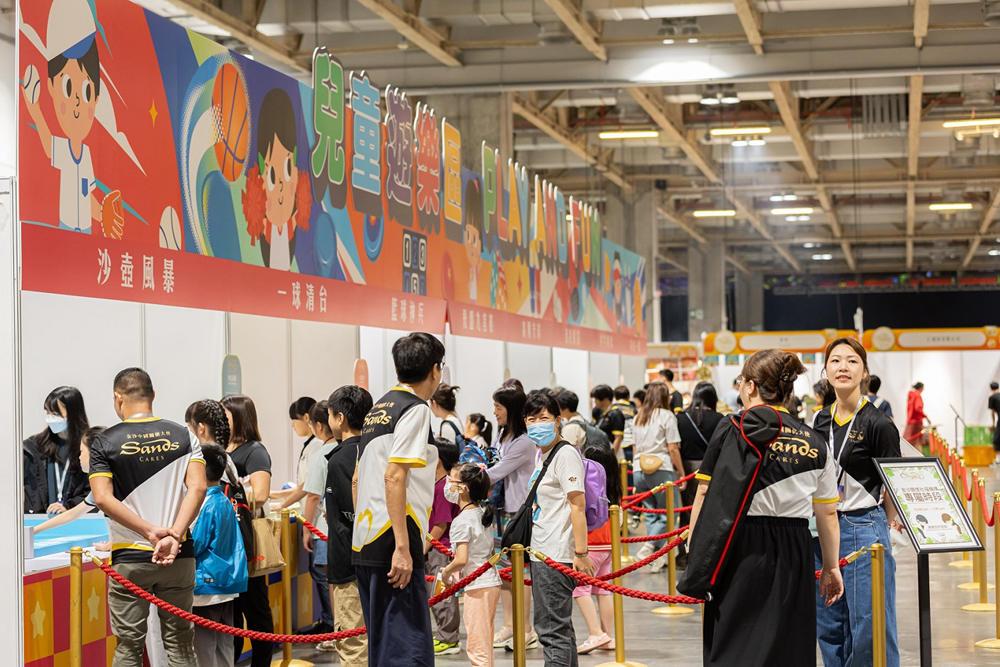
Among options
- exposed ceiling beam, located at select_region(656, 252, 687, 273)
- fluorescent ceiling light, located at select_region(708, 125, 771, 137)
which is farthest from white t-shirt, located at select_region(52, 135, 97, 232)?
exposed ceiling beam, located at select_region(656, 252, 687, 273)

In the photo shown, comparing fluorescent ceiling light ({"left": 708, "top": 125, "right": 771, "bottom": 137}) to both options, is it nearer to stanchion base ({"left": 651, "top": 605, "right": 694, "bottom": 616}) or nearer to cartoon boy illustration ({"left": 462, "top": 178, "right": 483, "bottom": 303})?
cartoon boy illustration ({"left": 462, "top": 178, "right": 483, "bottom": 303})

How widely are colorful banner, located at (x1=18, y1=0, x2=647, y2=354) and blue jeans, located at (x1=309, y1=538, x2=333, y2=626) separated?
132 centimetres

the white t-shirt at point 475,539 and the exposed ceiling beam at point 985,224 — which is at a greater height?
the exposed ceiling beam at point 985,224

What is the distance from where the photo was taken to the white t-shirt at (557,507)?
535 centimetres

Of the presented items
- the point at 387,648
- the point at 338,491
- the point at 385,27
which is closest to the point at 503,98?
the point at 385,27

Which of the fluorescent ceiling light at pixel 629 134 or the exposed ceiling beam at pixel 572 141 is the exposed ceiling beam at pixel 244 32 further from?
the fluorescent ceiling light at pixel 629 134

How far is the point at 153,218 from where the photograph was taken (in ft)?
19.3

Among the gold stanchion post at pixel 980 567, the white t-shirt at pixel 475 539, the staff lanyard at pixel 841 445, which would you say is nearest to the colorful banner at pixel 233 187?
the white t-shirt at pixel 475 539

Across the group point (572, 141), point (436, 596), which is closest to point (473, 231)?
point (436, 596)

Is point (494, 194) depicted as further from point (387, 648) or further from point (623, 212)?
point (623, 212)

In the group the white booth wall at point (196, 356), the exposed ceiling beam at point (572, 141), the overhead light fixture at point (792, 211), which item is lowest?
the white booth wall at point (196, 356)

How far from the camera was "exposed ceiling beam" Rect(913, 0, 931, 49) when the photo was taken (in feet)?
38.4

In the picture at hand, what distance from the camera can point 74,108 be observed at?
530 cm

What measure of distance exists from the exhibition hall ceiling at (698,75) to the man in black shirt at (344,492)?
702 centimetres
